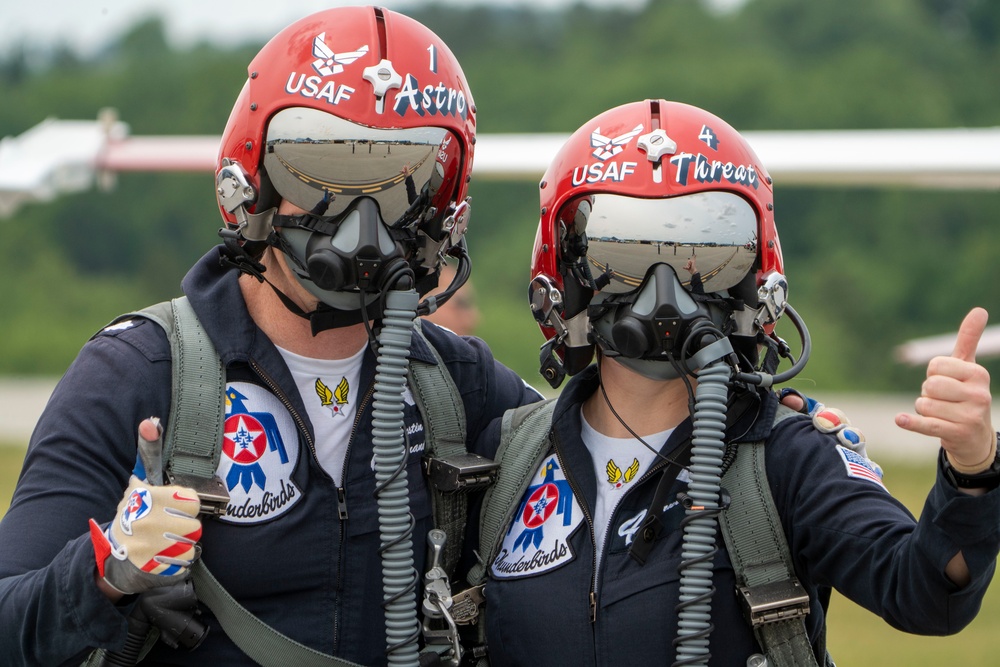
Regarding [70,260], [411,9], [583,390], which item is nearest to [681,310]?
[583,390]

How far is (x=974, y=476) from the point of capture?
248 cm

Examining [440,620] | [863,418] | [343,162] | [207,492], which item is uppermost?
[343,162]

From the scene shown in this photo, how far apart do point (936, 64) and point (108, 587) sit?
30.2m

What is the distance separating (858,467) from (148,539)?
4.96 feet

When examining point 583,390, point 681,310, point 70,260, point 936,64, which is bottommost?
point 70,260

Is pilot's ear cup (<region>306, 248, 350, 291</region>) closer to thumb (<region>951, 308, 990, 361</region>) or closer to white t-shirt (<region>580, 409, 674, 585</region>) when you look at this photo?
white t-shirt (<region>580, 409, 674, 585</region>)

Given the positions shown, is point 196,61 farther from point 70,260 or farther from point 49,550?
point 49,550

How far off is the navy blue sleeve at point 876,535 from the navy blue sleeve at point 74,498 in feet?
4.72

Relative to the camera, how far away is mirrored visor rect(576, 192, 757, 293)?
9.90ft

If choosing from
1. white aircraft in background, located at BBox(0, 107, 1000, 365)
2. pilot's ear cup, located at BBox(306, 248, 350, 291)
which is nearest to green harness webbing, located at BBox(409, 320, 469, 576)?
pilot's ear cup, located at BBox(306, 248, 350, 291)

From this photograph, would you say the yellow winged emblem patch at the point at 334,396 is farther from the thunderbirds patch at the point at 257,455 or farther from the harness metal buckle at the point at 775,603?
the harness metal buckle at the point at 775,603

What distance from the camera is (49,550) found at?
274 cm

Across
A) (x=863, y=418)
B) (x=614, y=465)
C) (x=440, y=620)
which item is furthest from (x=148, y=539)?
(x=863, y=418)

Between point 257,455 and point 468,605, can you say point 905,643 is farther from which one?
point 257,455
